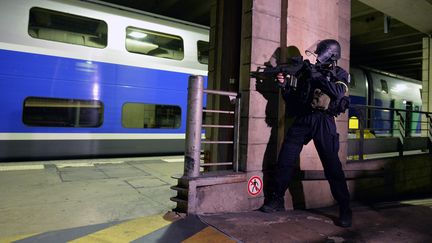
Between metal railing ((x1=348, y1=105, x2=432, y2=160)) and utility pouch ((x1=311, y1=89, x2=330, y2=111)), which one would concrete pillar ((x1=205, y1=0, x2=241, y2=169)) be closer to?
utility pouch ((x1=311, y1=89, x2=330, y2=111))

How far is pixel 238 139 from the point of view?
3.79 meters

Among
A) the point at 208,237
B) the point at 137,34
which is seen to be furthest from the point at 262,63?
the point at 137,34

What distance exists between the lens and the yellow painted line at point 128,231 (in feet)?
8.95

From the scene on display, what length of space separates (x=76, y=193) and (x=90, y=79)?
11.2 feet

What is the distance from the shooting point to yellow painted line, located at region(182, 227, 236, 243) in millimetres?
2781

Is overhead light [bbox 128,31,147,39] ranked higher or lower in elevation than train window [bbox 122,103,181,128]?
higher

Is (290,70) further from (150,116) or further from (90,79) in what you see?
(150,116)

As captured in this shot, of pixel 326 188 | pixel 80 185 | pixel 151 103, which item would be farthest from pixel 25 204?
pixel 151 103

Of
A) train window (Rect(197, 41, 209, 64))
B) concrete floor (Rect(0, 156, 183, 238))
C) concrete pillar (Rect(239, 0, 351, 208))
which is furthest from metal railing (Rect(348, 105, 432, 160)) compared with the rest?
train window (Rect(197, 41, 209, 64))

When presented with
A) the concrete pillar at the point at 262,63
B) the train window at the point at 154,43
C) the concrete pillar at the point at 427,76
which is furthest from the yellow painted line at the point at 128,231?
the concrete pillar at the point at 427,76

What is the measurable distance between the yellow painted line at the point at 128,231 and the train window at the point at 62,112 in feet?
14.3

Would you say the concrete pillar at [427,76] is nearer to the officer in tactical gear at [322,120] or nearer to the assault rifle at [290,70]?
the officer in tactical gear at [322,120]

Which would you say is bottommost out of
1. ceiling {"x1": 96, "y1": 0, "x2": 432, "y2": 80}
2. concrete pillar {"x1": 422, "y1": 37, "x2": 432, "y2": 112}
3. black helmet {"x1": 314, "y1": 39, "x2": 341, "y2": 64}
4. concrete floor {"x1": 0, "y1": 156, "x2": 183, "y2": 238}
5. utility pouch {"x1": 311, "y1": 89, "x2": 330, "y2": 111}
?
concrete floor {"x1": 0, "y1": 156, "x2": 183, "y2": 238}

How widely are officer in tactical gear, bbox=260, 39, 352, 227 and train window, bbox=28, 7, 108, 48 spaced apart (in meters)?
5.10
